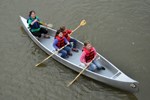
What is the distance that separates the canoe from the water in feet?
1.09

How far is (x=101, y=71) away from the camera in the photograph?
10438mm

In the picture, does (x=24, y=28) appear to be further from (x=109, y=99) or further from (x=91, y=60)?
(x=109, y=99)

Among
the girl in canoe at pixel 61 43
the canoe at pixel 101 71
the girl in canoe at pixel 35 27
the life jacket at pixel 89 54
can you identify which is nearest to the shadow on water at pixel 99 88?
the canoe at pixel 101 71

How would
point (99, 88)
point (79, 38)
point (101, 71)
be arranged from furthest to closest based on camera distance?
1. point (79, 38)
2. point (101, 71)
3. point (99, 88)

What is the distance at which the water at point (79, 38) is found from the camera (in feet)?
33.7

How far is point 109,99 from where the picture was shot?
32.4ft

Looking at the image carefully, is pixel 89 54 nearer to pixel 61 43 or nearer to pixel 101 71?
pixel 101 71

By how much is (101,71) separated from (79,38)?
246 cm

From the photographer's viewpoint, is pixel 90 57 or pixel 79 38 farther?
pixel 79 38

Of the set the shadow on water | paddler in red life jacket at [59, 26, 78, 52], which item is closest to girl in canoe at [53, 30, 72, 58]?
paddler in red life jacket at [59, 26, 78, 52]

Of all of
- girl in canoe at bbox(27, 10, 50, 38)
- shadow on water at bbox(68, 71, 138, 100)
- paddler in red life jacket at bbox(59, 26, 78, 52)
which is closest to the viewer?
shadow on water at bbox(68, 71, 138, 100)

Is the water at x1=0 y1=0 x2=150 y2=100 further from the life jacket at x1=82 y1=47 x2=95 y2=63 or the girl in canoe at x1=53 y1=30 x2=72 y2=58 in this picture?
the life jacket at x1=82 y1=47 x2=95 y2=63

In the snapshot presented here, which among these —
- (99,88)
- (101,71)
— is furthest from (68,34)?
(99,88)

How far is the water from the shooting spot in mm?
10273
